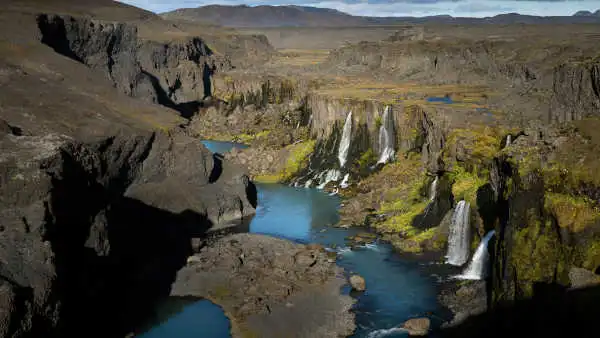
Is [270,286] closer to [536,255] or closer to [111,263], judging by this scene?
[111,263]

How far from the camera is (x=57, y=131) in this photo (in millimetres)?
54500

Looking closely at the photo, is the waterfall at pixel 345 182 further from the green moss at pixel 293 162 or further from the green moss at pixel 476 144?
the green moss at pixel 476 144

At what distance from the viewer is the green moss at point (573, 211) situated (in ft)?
113

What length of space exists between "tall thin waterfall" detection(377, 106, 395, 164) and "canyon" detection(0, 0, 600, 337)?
28 cm

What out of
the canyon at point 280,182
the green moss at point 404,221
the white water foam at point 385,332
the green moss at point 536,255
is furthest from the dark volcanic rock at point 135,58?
the green moss at point 536,255

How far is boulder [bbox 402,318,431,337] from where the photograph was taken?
38.3 meters

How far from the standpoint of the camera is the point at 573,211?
34938mm

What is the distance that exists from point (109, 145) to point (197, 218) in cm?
1067

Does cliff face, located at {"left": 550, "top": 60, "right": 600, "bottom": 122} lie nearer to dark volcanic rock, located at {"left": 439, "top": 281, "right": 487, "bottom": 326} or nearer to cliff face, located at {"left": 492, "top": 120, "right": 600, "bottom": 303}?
cliff face, located at {"left": 492, "top": 120, "right": 600, "bottom": 303}

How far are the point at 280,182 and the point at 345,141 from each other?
995 centimetres

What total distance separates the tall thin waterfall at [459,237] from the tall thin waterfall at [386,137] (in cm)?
2453

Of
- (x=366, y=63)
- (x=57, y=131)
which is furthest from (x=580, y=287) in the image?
(x=366, y=63)

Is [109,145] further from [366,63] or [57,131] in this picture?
[366,63]

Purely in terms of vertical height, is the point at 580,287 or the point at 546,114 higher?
the point at 546,114
